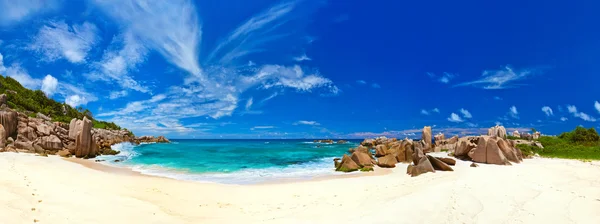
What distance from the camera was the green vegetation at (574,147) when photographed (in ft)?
79.2

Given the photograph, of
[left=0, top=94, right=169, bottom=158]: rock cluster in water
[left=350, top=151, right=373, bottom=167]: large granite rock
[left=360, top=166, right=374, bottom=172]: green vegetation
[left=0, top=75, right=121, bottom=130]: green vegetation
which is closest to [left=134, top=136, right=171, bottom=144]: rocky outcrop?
[left=0, top=75, right=121, bottom=130]: green vegetation

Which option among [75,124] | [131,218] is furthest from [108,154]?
[131,218]

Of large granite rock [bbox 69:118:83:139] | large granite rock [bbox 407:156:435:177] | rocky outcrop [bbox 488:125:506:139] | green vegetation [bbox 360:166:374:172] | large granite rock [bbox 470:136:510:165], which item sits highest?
rocky outcrop [bbox 488:125:506:139]

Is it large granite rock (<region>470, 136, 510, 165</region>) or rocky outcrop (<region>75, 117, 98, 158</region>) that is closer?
large granite rock (<region>470, 136, 510, 165</region>)

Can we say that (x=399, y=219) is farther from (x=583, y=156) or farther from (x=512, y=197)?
(x=583, y=156)

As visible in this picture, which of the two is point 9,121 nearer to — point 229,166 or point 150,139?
point 229,166

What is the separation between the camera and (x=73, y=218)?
6.98 metres

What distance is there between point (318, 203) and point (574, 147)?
33128 millimetres

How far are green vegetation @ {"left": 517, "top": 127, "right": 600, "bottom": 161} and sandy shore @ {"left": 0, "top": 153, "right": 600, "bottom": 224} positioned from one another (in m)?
14.5

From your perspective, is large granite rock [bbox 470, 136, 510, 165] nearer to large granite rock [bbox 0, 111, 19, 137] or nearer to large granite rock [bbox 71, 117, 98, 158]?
large granite rock [bbox 71, 117, 98, 158]

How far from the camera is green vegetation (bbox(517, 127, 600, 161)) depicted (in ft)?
79.2

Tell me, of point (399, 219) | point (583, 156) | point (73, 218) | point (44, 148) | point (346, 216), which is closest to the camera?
point (73, 218)

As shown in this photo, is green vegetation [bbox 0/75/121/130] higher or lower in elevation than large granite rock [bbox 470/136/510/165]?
higher

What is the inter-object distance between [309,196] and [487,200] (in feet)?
21.8
